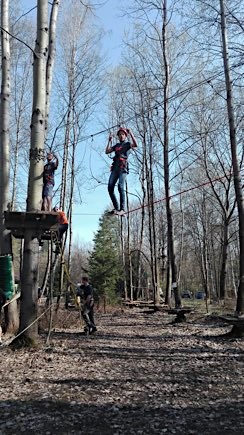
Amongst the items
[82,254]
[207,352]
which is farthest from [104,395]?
[82,254]

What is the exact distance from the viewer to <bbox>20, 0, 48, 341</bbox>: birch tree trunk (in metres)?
8.25

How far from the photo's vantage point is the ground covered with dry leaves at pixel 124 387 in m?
4.23

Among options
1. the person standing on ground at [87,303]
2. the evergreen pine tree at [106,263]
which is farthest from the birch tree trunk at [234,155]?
the evergreen pine tree at [106,263]

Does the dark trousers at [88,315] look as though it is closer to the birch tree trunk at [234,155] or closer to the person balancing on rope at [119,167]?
the person balancing on rope at [119,167]

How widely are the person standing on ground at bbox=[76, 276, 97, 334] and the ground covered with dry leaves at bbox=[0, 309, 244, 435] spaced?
1617mm

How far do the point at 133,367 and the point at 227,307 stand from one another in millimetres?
14385

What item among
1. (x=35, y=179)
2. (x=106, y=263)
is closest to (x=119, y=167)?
(x=35, y=179)

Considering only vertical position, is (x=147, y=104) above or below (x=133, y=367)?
above

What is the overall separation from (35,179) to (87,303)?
4206mm

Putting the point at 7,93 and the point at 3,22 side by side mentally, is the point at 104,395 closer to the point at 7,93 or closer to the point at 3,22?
the point at 7,93

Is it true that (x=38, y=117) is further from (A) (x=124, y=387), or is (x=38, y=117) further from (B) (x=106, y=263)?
(B) (x=106, y=263)

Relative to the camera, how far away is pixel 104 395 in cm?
516

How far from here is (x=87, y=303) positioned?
11.5m

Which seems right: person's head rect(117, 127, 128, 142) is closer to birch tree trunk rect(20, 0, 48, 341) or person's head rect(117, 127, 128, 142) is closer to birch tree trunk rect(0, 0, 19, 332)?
birch tree trunk rect(20, 0, 48, 341)
